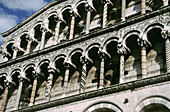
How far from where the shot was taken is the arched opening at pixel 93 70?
749 inches

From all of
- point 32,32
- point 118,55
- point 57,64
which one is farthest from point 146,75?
point 32,32

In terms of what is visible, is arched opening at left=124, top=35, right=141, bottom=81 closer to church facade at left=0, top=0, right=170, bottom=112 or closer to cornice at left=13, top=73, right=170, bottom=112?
church facade at left=0, top=0, right=170, bottom=112

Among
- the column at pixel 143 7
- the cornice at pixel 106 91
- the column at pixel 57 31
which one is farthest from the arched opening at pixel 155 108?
the column at pixel 57 31

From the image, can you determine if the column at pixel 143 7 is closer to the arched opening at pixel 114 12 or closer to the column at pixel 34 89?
the arched opening at pixel 114 12

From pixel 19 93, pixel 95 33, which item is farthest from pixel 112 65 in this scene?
pixel 19 93

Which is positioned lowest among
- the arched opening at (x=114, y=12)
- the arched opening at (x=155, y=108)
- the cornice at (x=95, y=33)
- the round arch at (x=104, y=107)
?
the arched opening at (x=155, y=108)

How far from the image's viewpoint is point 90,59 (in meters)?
19.5

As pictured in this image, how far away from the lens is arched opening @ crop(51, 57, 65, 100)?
2022 cm

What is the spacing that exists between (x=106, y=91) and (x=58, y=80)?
4.50m

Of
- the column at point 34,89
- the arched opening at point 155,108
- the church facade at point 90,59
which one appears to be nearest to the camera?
the arched opening at point 155,108

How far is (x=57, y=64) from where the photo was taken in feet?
68.6

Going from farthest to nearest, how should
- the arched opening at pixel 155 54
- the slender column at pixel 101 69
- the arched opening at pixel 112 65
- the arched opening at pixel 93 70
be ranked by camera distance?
the arched opening at pixel 93 70, the arched opening at pixel 112 65, the slender column at pixel 101 69, the arched opening at pixel 155 54

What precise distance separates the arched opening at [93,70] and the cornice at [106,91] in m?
1.36

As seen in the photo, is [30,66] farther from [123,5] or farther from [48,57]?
[123,5]
